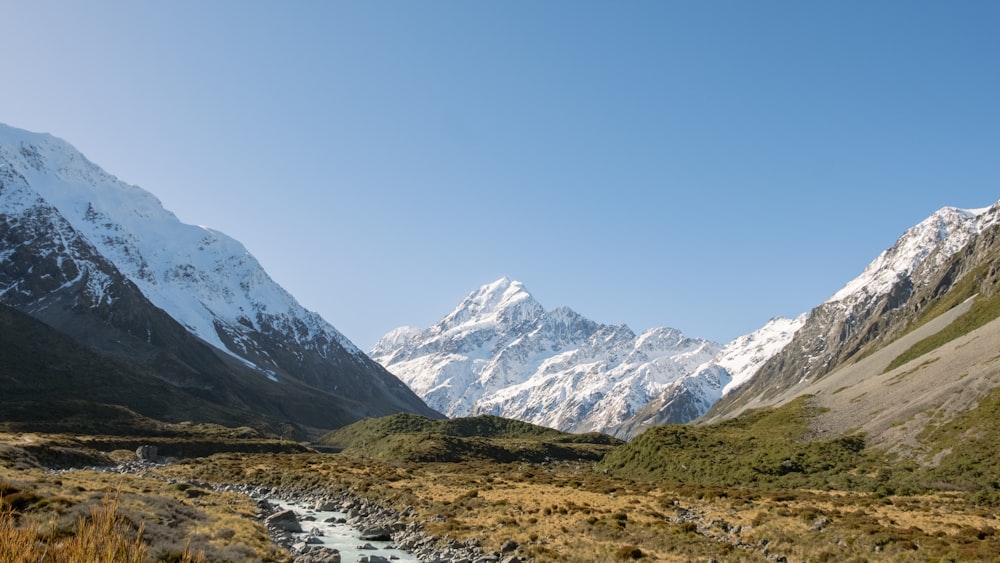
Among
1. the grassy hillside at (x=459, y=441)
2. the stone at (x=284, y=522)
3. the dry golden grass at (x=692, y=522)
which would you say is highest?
the stone at (x=284, y=522)

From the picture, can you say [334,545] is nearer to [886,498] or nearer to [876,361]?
[886,498]

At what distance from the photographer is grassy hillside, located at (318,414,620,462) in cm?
10425

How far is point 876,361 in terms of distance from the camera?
130 metres

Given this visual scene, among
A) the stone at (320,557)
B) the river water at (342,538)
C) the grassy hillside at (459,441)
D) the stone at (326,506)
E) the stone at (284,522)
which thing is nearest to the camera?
the stone at (320,557)

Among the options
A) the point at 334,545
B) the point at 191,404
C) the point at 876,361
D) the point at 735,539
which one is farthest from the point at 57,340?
the point at 876,361

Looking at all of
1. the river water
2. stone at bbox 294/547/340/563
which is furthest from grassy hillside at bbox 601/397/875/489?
stone at bbox 294/547/340/563

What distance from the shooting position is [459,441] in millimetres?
110500

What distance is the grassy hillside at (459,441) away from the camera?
104m

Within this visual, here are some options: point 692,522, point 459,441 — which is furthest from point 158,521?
point 459,441

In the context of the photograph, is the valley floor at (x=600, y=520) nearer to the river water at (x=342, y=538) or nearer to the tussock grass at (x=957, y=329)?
the river water at (x=342, y=538)

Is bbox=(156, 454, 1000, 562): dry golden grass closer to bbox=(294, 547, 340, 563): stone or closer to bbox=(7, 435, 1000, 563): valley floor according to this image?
bbox=(7, 435, 1000, 563): valley floor

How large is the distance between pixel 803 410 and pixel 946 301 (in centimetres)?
10903

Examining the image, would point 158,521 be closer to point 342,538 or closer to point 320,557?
point 320,557

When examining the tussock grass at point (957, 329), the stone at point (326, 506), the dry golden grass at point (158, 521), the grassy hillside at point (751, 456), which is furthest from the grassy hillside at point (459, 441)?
the dry golden grass at point (158, 521)
